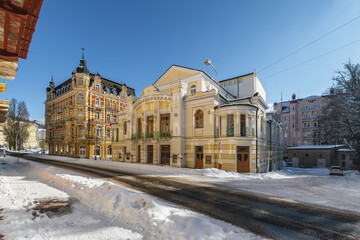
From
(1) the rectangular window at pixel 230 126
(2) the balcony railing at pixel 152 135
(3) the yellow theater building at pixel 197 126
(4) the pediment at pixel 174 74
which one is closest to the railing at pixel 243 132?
(3) the yellow theater building at pixel 197 126

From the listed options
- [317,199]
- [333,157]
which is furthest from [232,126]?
[333,157]

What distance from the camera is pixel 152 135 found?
906 inches

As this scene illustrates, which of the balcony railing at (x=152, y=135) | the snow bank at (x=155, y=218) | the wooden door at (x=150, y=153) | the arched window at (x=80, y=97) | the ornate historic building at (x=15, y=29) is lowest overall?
the wooden door at (x=150, y=153)

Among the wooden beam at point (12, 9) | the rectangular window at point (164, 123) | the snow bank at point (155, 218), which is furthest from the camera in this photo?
the rectangular window at point (164, 123)

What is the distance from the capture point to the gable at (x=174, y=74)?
25064mm

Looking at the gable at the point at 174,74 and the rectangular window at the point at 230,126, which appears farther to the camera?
the gable at the point at 174,74

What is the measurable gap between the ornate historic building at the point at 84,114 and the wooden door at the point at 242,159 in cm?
3034

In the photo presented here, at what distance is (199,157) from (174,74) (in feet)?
47.6

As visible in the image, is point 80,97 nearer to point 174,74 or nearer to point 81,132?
point 81,132

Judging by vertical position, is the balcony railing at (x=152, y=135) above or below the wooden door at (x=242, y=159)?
above

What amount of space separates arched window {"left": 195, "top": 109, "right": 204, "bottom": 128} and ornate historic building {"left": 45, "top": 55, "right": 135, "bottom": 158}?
24.8m

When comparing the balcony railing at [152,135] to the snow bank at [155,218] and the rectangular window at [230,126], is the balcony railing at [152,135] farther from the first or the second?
the snow bank at [155,218]

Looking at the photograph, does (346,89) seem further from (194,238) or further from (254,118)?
(194,238)

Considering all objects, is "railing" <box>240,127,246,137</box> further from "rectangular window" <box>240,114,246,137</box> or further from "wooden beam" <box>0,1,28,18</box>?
"wooden beam" <box>0,1,28,18</box>
